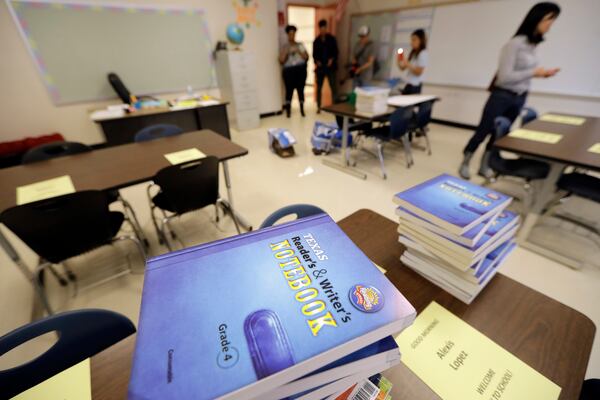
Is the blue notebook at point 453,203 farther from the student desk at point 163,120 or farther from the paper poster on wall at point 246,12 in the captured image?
the paper poster on wall at point 246,12

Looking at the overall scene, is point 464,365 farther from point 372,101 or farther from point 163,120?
point 163,120

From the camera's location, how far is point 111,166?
5.52ft

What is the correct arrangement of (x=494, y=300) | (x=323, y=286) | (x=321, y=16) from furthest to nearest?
(x=321, y=16)
(x=494, y=300)
(x=323, y=286)

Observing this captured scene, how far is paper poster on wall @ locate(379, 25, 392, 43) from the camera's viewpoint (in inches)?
202

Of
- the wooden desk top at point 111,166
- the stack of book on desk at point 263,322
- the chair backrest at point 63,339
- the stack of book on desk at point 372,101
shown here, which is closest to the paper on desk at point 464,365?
the stack of book on desk at point 263,322

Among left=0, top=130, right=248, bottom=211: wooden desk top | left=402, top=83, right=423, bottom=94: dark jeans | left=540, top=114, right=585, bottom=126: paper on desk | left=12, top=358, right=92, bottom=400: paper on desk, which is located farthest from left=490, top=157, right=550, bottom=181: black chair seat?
left=12, top=358, right=92, bottom=400: paper on desk

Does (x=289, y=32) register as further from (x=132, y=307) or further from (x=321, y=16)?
(x=132, y=307)

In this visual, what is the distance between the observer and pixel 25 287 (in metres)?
1.83

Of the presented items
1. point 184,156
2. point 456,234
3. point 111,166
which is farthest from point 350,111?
point 456,234

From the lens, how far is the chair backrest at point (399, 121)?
2.78m

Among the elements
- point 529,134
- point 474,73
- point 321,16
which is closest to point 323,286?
point 529,134

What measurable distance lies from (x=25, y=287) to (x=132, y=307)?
0.89m

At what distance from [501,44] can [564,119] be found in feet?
7.31

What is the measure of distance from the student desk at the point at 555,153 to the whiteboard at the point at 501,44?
187cm
